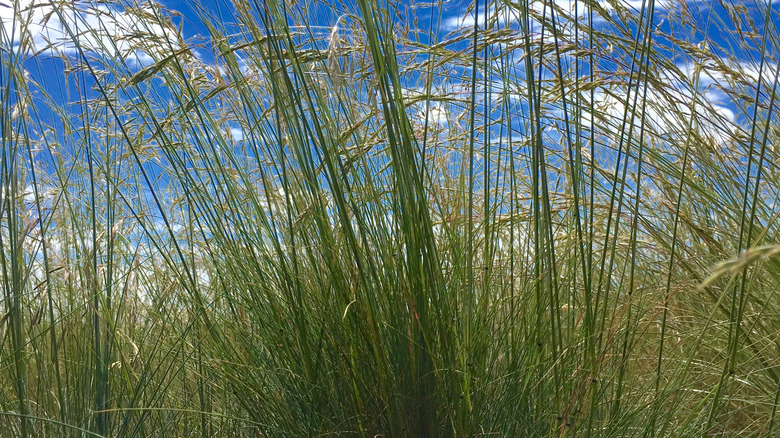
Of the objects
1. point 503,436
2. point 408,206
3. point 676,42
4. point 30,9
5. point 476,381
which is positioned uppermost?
point 30,9

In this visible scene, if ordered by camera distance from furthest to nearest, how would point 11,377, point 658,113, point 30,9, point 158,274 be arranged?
1. point 158,274
2. point 658,113
3. point 11,377
4. point 30,9

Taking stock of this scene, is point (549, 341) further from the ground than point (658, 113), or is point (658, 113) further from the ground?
point (658, 113)

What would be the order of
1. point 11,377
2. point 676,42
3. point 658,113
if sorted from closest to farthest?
point 11,377 < point 676,42 < point 658,113

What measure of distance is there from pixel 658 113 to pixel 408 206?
1075mm

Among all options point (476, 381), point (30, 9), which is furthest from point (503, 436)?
point (30, 9)

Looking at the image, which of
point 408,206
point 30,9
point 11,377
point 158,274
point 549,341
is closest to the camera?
point 408,206

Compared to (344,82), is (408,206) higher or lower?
lower

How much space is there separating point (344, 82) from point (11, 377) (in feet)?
3.89

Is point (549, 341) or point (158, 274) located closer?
point (549, 341)

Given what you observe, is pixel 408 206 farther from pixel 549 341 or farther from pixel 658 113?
pixel 658 113

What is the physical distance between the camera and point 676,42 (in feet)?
6.19

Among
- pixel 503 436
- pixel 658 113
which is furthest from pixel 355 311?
pixel 658 113

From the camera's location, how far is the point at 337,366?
1.39 m

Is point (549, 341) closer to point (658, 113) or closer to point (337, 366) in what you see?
point (337, 366)
